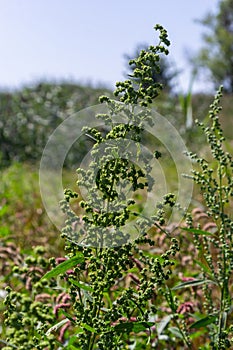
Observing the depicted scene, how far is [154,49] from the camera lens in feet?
5.36

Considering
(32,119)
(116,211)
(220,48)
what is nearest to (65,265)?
(116,211)

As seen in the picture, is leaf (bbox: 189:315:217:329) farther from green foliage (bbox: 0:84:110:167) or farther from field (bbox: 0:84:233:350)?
green foliage (bbox: 0:84:110:167)

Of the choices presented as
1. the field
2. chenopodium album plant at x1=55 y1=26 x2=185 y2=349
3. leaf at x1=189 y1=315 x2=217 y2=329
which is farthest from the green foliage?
chenopodium album plant at x1=55 y1=26 x2=185 y2=349

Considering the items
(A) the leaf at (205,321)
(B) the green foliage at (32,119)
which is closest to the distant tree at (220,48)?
(B) the green foliage at (32,119)

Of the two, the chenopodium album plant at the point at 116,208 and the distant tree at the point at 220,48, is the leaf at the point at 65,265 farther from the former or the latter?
the distant tree at the point at 220,48

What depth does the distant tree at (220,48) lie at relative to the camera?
3866cm

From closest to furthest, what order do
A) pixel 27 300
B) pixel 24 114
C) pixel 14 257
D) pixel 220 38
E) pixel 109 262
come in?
1. pixel 27 300
2. pixel 109 262
3. pixel 14 257
4. pixel 24 114
5. pixel 220 38

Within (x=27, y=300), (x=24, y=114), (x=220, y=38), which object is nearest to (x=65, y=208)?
(x=27, y=300)

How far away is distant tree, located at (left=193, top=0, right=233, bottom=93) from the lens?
38656 mm

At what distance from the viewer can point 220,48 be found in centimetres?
3912

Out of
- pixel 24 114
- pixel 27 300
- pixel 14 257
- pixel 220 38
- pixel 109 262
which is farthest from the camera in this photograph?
pixel 220 38

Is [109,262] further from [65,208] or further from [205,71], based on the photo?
[205,71]

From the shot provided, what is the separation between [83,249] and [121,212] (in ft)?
0.49

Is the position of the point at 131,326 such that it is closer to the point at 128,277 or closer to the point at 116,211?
the point at 116,211
